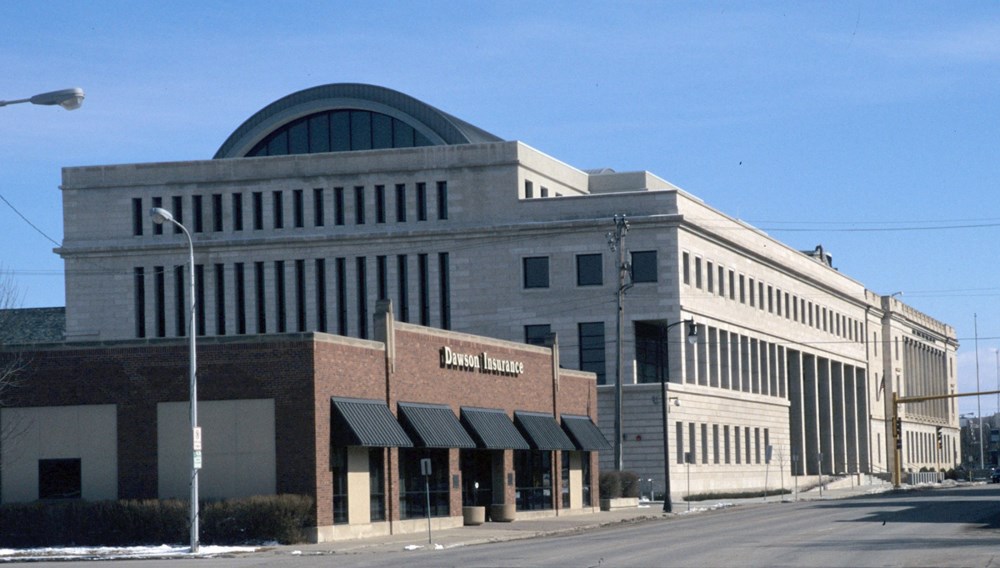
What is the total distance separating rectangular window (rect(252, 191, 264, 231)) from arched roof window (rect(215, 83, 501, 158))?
6268 mm

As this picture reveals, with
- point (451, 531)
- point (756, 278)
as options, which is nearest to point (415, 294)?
point (756, 278)

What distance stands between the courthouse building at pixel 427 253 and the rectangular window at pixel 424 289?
12 cm

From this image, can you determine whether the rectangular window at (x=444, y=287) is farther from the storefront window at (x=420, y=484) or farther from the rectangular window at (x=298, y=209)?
the storefront window at (x=420, y=484)

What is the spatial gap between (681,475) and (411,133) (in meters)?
26.7

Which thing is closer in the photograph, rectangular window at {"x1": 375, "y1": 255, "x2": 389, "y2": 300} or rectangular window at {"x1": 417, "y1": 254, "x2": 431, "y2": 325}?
rectangular window at {"x1": 417, "y1": 254, "x2": 431, "y2": 325}

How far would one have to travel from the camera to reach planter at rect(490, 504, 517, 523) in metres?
54.6

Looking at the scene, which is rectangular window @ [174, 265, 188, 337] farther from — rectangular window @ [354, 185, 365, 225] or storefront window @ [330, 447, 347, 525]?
storefront window @ [330, 447, 347, 525]

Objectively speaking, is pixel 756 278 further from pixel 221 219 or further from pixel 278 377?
pixel 278 377

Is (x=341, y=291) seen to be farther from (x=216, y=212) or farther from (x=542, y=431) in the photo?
(x=542, y=431)

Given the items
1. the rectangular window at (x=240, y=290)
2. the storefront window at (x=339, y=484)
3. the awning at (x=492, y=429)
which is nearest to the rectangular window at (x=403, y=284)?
the rectangular window at (x=240, y=290)

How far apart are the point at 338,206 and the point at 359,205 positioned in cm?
124

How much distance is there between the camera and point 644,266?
85438 millimetres

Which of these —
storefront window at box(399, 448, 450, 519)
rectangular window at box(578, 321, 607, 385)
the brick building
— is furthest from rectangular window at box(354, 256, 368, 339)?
the brick building

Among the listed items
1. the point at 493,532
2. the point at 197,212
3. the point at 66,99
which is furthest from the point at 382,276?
the point at 66,99
